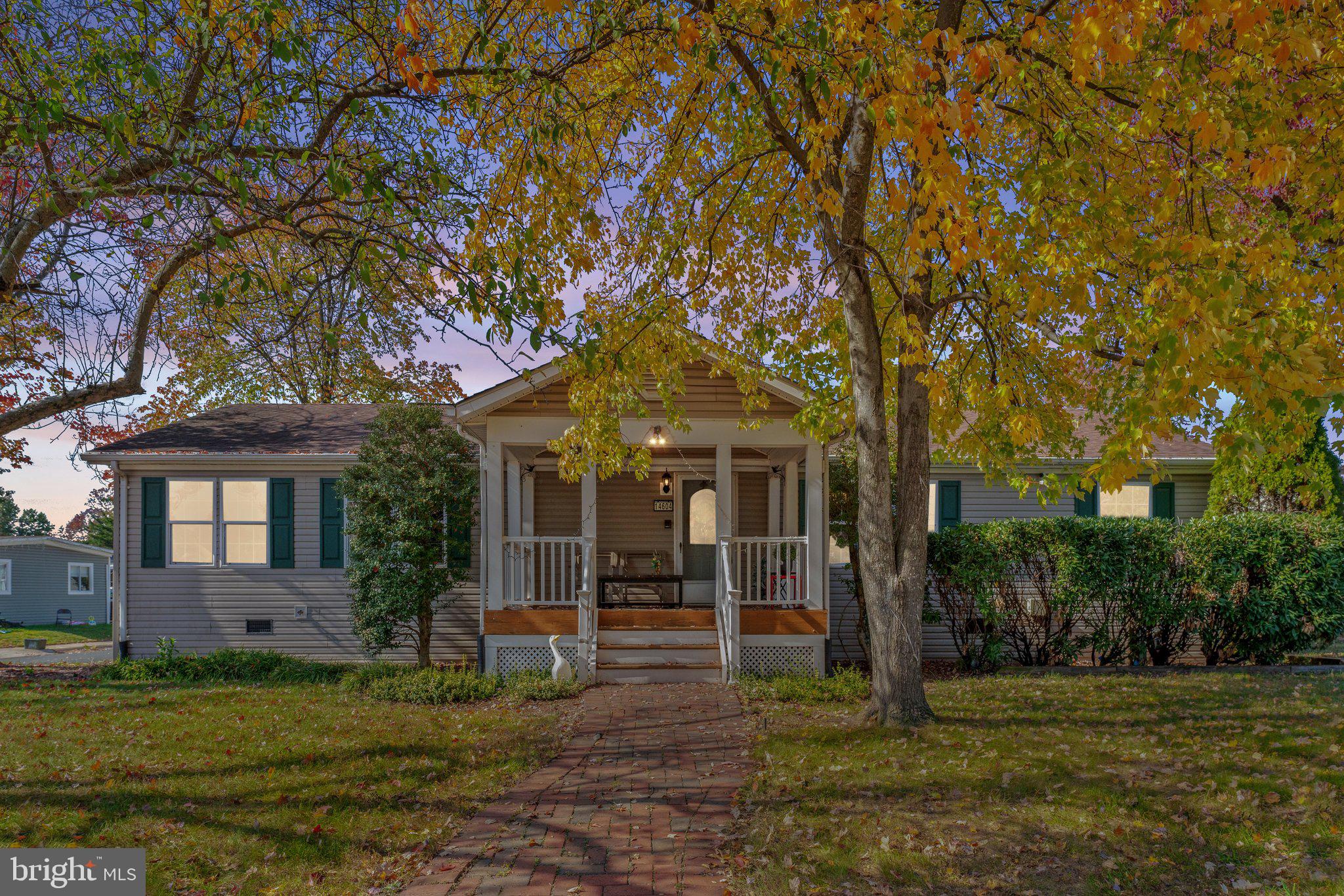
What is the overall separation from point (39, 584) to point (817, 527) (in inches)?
1112

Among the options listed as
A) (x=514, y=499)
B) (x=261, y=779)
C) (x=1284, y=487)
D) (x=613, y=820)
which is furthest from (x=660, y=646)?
(x=1284, y=487)

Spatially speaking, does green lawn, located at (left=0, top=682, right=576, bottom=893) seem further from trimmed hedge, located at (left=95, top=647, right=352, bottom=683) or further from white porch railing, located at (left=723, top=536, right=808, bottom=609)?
white porch railing, located at (left=723, top=536, right=808, bottom=609)

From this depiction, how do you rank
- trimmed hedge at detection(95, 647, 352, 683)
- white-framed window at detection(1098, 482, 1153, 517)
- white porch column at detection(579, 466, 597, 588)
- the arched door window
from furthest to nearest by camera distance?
the arched door window < white-framed window at detection(1098, 482, 1153, 517) < trimmed hedge at detection(95, 647, 352, 683) < white porch column at detection(579, 466, 597, 588)

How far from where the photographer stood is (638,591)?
12203 millimetres

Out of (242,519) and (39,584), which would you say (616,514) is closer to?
(242,519)

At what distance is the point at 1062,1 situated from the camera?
789 centimetres

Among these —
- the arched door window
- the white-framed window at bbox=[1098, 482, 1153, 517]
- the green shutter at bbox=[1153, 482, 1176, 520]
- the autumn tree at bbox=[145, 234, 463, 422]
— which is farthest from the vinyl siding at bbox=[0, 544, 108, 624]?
the green shutter at bbox=[1153, 482, 1176, 520]

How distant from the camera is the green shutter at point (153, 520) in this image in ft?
39.6

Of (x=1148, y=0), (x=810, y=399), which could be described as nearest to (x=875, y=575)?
(x=810, y=399)

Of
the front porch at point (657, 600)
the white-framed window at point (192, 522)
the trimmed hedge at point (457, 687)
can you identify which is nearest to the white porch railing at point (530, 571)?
the front porch at point (657, 600)

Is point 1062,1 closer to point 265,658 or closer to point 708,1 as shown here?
point 708,1

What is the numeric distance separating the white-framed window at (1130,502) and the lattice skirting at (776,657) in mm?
6355

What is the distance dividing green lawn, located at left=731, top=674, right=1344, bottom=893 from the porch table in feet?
12.8

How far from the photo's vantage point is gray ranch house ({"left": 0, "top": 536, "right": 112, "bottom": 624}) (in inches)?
1024
